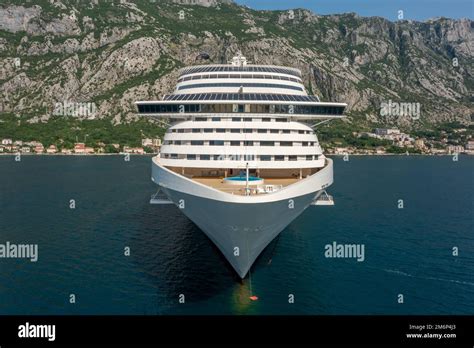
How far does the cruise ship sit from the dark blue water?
12.5 feet

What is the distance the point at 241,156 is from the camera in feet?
90.2

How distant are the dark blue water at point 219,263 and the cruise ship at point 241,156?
380 centimetres

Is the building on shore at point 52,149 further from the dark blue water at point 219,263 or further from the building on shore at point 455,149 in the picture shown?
the building on shore at point 455,149

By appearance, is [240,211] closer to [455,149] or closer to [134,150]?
[134,150]

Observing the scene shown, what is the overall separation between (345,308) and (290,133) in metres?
12.4

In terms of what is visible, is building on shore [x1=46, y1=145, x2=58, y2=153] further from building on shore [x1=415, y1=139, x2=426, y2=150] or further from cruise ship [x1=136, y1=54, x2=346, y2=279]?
building on shore [x1=415, y1=139, x2=426, y2=150]

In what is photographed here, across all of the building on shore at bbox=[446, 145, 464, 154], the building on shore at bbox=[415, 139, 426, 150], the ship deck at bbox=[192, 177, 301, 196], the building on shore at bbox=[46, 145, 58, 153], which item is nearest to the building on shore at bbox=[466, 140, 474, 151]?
the building on shore at bbox=[446, 145, 464, 154]

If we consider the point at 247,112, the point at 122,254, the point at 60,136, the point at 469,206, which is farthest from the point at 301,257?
the point at 60,136

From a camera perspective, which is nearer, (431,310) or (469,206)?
(431,310)

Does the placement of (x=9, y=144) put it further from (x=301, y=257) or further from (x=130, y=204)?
(x=301, y=257)

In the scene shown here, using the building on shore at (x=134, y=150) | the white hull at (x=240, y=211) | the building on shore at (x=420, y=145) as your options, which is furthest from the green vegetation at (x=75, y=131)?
the white hull at (x=240, y=211)

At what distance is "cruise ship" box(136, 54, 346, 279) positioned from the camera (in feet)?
75.6

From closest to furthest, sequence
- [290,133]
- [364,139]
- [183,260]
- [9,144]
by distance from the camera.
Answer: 1. [290,133]
2. [183,260]
3. [9,144]
4. [364,139]
